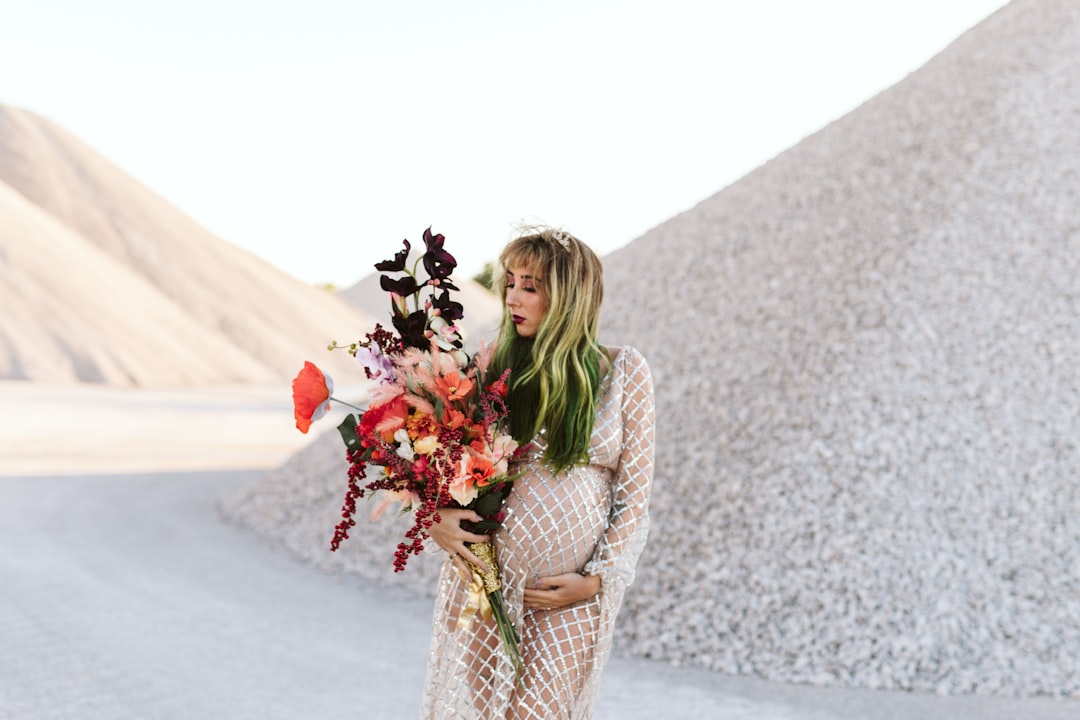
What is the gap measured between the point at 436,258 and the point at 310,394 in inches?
18.9

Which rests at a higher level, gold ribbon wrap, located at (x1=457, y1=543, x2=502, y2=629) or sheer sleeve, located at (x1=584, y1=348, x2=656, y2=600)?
sheer sleeve, located at (x1=584, y1=348, x2=656, y2=600)

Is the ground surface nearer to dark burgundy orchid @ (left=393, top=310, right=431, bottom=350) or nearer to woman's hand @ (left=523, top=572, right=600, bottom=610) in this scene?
woman's hand @ (left=523, top=572, right=600, bottom=610)

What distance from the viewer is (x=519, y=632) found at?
2637mm

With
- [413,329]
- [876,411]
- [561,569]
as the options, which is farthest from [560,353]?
[876,411]

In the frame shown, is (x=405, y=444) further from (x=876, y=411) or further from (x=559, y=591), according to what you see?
(x=876, y=411)

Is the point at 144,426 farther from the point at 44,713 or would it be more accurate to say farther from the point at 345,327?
the point at 345,327

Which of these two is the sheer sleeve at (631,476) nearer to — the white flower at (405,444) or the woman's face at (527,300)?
the woman's face at (527,300)

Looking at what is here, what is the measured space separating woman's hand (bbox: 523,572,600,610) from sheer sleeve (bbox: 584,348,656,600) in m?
0.06

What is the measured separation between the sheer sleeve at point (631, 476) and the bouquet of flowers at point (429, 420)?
1.13 feet

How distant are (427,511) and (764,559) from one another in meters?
4.92

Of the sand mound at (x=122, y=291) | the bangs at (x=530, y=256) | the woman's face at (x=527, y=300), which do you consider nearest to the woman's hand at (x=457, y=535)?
the woman's face at (x=527, y=300)

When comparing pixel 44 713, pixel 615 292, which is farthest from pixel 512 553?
pixel 615 292

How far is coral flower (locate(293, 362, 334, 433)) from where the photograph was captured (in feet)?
8.00

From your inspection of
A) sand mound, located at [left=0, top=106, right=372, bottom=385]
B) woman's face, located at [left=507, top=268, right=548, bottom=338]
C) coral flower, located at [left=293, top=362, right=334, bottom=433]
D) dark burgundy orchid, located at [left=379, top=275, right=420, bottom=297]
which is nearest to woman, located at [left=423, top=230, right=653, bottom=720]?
woman's face, located at [left=507, top=268, right=548, bottom=338]
